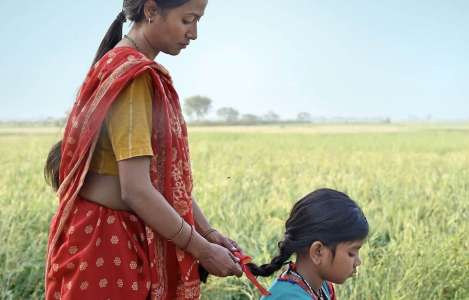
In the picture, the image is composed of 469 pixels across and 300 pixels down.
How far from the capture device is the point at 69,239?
1634 mm

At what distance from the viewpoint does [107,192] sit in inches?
63.3

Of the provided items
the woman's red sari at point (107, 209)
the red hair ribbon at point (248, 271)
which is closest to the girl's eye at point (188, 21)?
the woman's red sari at point (107, 209)

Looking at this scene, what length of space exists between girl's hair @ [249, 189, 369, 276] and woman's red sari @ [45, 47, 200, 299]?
304 millimetres

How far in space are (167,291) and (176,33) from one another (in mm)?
680

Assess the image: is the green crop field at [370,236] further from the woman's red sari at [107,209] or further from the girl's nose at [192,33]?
the girl's nose at [192,33]

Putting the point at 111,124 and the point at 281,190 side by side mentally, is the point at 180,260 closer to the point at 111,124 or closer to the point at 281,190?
the point at 111,124

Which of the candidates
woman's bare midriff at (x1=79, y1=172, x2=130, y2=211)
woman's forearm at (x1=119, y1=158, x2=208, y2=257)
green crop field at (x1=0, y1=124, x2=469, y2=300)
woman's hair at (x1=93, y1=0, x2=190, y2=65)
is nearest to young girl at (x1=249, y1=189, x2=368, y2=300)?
woman's forearm at (x1=119, y1=158, x2=208, y2=257)

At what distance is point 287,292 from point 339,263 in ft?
0.54

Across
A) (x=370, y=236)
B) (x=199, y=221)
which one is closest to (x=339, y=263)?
(x=199, y=221)

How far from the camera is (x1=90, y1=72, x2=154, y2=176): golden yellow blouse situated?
153cm

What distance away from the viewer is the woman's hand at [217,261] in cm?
164

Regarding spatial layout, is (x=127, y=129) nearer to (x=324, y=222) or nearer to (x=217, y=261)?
(x=217, y=261)

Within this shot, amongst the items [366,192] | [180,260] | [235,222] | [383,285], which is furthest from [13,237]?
[366,192]

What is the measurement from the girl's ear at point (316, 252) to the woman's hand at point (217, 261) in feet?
0.76
